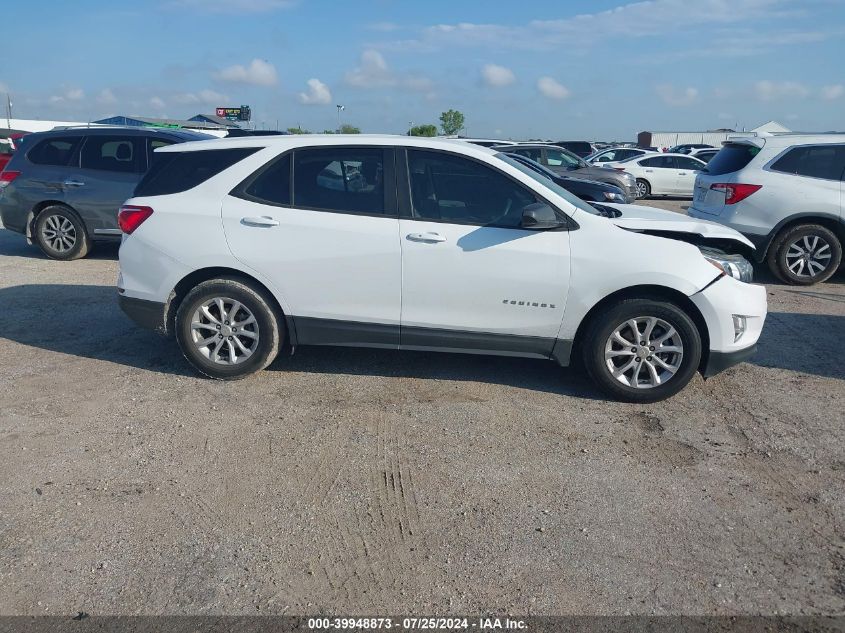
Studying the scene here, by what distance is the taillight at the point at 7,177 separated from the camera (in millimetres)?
9789

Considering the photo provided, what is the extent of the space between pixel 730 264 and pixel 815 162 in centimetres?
495

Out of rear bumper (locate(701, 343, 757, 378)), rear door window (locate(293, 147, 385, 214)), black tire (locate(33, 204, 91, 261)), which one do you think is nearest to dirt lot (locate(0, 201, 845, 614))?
rear bumper (locate(701, 343, 757, 378))

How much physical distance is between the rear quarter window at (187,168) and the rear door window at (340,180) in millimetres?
451

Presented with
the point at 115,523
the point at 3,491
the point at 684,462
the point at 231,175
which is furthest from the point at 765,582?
the point at 231,175

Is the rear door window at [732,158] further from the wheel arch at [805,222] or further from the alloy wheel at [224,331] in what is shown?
the alloy wheel at [224,331]

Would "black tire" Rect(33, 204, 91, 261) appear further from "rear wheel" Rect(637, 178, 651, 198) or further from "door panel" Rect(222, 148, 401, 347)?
"rear wheel" Rect(637, 178, 651, 198)

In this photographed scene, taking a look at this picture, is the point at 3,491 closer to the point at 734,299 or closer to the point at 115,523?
the point at 115,523

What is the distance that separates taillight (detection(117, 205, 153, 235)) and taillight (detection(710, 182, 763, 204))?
275 inches

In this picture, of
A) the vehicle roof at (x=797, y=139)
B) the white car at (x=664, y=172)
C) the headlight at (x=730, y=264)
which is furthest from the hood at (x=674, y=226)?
the white car at (x=664, y=172)

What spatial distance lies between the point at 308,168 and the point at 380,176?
553mm

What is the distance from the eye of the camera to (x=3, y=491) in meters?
3.85

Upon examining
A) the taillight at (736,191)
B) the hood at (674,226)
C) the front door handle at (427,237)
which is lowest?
the front door handle at (427,237)

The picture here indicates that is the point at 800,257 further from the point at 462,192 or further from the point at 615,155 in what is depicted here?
the point at 615,155

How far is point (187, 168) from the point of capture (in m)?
5.49
